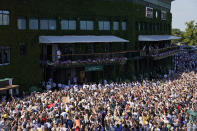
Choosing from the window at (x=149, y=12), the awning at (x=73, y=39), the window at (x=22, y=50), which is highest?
the window at (x=149, y=12)


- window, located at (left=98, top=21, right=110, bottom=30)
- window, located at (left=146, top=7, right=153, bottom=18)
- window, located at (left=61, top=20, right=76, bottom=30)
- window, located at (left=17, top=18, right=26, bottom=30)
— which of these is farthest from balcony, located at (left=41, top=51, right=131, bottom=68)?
window, located at (left=146, top=7, right=153, bottom=18)

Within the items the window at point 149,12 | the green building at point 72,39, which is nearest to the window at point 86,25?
the green building at point 72,39

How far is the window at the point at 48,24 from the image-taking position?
30297 millimetres

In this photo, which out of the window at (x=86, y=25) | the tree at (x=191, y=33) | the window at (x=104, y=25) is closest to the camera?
the window at (x=86, y=25)

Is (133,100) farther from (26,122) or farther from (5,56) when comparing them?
(5,56)

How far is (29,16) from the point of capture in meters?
28.9

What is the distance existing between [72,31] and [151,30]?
20.5 m

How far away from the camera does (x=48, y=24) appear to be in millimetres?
30859

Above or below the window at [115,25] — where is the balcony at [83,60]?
below

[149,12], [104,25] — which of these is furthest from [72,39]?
[149,12]

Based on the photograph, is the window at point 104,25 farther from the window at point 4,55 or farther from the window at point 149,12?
the window at point 4,55

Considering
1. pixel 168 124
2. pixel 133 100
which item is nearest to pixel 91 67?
pixel 133 100

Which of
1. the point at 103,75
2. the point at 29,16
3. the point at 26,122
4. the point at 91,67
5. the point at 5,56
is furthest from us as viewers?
the point at 103,75

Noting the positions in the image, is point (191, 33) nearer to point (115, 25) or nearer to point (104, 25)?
point (115, 25)
